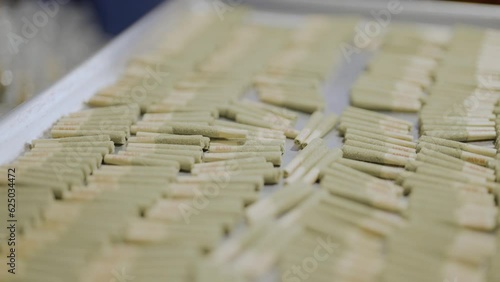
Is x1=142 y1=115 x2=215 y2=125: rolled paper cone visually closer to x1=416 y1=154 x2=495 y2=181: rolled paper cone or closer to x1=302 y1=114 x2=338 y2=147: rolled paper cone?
x1=302 y1=114 x2=338 y2=147: rolled paper cone

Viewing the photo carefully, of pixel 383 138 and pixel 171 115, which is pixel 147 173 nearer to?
pixel 171 115

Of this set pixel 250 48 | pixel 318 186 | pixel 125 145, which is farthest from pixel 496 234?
pixel 250 48

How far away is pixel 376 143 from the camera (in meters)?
2.06

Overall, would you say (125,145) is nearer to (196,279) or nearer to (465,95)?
(196,279)

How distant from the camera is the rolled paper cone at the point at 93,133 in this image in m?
2.09

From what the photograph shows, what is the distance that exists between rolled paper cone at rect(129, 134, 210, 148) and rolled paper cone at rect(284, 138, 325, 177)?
1.08ft

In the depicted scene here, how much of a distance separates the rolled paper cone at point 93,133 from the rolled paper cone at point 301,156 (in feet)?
2.02

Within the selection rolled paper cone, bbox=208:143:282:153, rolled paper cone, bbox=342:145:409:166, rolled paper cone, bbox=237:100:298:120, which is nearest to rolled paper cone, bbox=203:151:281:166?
rolled paper cone, bbox=208:143:282:153

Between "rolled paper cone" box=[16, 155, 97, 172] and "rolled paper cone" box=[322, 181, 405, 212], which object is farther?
"rolled paper cone" box=[16, 155, 97, 172]

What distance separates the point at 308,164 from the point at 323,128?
0.92 feet

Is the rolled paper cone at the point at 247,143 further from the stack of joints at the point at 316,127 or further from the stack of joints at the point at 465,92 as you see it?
the stack of joints at the point at 465,92

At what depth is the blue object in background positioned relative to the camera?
4035 mm

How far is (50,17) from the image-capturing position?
3473 millimetres

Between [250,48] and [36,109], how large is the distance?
1.08 m
